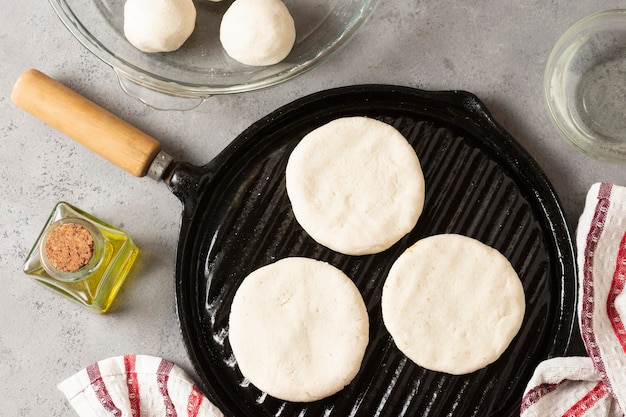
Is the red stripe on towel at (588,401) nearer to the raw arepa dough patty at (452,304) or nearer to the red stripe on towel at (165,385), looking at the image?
the raw arepa dough patty at (452,304)

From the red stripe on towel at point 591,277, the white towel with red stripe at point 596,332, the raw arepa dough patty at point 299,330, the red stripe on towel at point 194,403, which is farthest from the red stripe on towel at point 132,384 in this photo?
the red stripe on towel at point 591,277

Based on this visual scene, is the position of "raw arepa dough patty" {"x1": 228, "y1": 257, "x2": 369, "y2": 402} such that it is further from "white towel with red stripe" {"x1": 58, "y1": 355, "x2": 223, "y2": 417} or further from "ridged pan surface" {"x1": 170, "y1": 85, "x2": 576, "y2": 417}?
"white towel with red stripe" {"x1": 58, "y1": 355, "x2": 223, "y2": 417}

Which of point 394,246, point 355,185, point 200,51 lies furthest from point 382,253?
point 200,51

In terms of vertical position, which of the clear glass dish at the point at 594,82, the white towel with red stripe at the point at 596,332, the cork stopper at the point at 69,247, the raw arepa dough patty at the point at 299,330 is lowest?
the cork stopper at the point at 69,247

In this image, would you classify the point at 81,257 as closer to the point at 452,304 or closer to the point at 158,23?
the point at 158,23

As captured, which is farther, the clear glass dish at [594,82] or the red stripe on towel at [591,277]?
the clear glass dish at [594,82]

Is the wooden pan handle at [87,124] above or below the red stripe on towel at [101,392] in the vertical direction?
above
